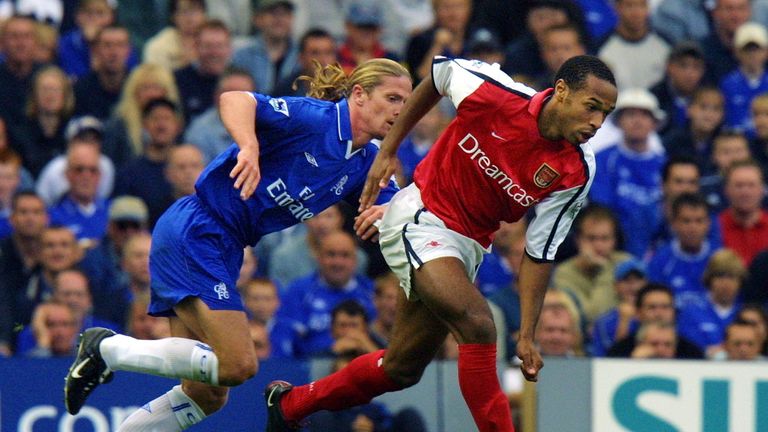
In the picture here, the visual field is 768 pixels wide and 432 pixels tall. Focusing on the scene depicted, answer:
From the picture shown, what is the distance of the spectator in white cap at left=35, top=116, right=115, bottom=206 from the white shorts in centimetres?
431

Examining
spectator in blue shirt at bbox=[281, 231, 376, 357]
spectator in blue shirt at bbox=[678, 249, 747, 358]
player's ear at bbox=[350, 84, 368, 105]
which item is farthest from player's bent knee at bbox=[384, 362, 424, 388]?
spectator in blue shirt at bbox=[678, 249, 747, 358]

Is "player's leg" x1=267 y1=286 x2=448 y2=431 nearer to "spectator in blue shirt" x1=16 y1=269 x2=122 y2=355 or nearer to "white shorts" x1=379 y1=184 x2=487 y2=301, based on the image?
"white shorts" x1=379 y1=184 x2=487 y2=301

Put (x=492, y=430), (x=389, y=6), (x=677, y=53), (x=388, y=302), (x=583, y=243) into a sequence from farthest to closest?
(x=389, y=6) < (x=677, y=53) < (x=583, y=243) < (x=388, y=302) < (x=492, y=430)

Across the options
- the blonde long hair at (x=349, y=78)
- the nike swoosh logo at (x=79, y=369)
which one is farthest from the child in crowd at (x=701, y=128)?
the nike swoosh logo at (x=79, y=369)

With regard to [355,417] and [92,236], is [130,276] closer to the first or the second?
[92,236]

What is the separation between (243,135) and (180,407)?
4.68 ft

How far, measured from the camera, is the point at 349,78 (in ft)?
25.7

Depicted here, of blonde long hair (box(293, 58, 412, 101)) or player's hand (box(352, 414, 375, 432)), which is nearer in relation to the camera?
blonde long hair (box(293, 58, 412, 101))

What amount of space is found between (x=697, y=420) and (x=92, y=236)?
14.4ft

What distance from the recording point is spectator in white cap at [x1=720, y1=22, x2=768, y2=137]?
40.0ft

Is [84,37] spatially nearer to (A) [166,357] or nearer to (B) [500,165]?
(A) [166,357]

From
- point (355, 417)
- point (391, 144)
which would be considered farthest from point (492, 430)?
point (355, 417)

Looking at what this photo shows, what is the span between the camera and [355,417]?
29.7 ft

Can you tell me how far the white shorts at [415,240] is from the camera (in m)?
7.33
